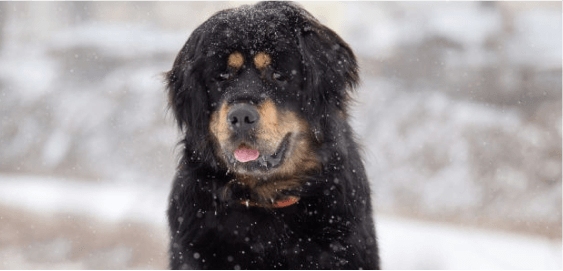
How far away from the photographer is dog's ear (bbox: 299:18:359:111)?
282 centimetres

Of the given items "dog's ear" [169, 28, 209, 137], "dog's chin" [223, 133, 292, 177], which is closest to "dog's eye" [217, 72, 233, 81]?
"dog's ear" [169, 28, 209, 137]

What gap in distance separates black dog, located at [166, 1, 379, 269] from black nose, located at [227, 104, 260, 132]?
3 centimetres

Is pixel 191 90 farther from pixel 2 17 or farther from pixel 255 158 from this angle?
pixel 2 17

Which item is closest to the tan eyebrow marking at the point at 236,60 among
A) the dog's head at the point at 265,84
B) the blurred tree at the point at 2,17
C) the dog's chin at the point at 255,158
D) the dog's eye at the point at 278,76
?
the dog's head at the point at 265,84

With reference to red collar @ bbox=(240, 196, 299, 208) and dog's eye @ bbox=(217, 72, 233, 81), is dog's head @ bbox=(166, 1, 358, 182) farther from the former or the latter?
red collar @ bbox=(240, 196, 299, 208)

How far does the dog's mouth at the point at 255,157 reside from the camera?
2.62m

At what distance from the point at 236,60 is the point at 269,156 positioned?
52 centimetres

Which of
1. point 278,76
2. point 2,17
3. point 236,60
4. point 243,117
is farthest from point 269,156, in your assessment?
point 2,17

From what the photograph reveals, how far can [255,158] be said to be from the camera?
2631mm

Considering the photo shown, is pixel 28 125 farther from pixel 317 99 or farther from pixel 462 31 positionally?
pixel 317 99

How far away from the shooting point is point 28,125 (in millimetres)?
11648

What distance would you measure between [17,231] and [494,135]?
737 centimetres

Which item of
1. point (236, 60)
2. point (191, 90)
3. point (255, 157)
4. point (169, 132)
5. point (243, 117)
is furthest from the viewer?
point (169, 132)

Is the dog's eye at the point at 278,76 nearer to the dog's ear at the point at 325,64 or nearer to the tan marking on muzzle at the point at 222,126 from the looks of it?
the dog's ear at the point at 325,64
